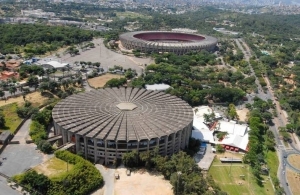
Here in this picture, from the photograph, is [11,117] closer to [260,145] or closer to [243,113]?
[260,145]

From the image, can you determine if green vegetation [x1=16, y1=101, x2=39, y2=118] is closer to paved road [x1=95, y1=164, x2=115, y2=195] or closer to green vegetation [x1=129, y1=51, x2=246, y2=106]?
paved road [x1=95, y1=164, x2=115, y2=195]

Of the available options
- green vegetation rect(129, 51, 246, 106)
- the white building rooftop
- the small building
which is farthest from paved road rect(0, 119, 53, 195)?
green vegetation rect(129, 51, 246, 106)

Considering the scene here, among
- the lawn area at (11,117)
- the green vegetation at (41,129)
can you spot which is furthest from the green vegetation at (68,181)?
the lawn area at (11,117)

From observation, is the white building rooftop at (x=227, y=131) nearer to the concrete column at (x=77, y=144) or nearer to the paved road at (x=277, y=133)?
the paved road at (x=277, y=133)

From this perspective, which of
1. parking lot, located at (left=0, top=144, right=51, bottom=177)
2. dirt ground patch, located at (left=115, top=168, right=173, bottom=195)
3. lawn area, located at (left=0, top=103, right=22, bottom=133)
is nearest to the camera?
dirt ground patch, located at (left=115, top=168, right=173, bottom=195)

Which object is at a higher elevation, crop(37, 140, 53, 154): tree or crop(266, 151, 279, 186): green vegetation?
crop(37, 140, 53, 154): tree

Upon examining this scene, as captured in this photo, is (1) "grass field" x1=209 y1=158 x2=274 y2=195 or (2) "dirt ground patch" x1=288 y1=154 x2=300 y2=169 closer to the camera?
(1) "grass field" x1=209 y1=158 x2=274 y2=195
